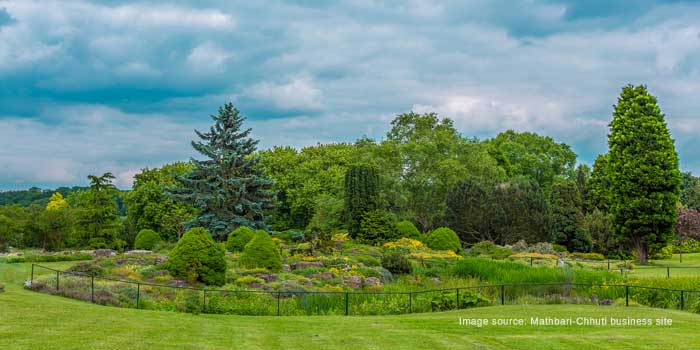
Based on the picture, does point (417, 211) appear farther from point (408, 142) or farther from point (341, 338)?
point (341, 338)

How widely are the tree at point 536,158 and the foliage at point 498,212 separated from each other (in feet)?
68.7

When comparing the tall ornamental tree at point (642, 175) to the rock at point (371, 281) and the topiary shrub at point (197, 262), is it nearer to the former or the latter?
the rock at point (371, 281)

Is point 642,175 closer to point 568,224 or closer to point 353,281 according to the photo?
point 568,224

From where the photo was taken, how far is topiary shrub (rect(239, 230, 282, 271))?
81.2 feet

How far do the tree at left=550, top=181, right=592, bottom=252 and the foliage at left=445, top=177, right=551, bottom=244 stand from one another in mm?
1040

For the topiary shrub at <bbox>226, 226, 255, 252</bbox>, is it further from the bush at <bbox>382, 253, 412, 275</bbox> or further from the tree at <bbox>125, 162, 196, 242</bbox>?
the tree at <bbox>125, 162, 196, 242</bbox>

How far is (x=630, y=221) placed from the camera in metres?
36.8

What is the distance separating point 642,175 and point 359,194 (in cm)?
1763

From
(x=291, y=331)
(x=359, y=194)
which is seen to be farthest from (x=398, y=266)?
(x=359, y=194)

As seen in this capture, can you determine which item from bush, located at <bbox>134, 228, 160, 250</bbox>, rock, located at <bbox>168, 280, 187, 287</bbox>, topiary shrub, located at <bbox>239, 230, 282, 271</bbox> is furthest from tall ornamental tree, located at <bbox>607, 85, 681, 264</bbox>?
bush, located at <bbox>134, 228, 160, 250</bbox>

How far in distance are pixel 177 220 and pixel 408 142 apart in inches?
810

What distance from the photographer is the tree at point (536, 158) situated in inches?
2675

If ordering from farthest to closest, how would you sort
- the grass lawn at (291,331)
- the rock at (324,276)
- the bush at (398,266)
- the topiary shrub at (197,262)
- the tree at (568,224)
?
the tree at (568,224) → the bush at (398,266) → the rock at (324,276) → the topiary shrub at (197,262) → the grass lawn at (291,331)

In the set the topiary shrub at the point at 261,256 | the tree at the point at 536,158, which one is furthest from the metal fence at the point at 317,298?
the tree at the point at 536,158
